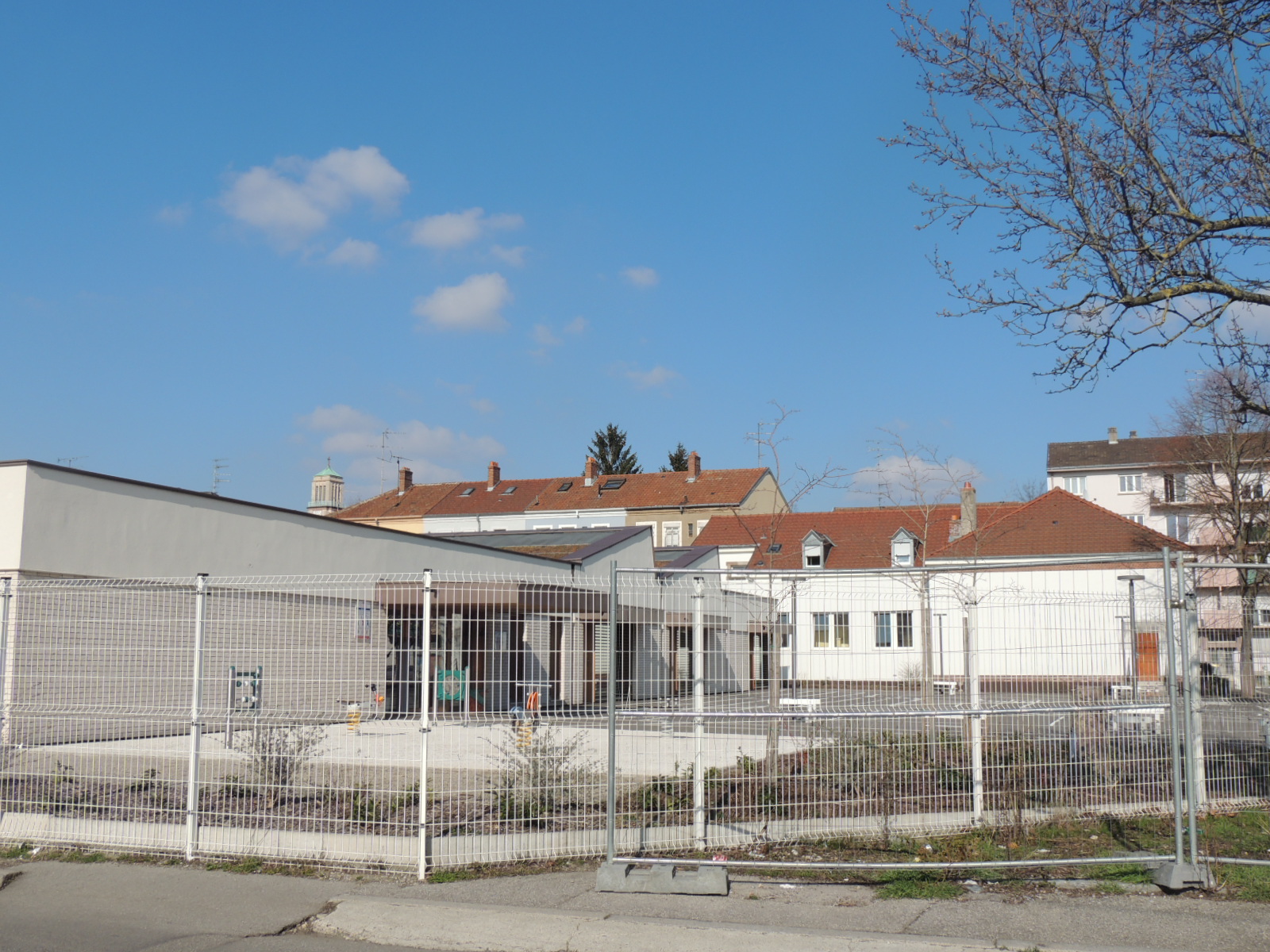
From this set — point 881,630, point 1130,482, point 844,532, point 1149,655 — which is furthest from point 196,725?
point 1130,482

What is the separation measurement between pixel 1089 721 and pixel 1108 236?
Result: 430cm

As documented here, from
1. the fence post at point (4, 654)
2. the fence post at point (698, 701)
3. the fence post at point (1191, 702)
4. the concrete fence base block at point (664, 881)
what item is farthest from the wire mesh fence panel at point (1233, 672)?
the fence post at point (4, 654)

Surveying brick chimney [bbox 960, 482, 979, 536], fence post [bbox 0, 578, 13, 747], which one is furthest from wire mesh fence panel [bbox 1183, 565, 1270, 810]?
brick chimney [bbox 960, 482, 979, 536]

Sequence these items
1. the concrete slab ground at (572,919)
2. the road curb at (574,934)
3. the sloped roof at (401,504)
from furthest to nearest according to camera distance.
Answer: the sloped roof at (401,504)
the concrete slab ground at (572,919)
the road curb at (574,934)

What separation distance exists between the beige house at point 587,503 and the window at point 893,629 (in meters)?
54.1

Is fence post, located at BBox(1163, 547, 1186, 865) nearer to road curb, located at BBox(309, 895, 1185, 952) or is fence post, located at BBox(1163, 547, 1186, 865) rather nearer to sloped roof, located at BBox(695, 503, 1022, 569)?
road curb, located at BBox(309, 895, 1185, 952)

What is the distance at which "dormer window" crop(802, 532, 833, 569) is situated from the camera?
50781mm

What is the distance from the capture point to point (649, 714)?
7.86 m

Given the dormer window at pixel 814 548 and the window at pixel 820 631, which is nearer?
the window at pixel 820 631

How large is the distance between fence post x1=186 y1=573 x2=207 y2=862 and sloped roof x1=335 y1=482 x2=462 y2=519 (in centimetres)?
6243

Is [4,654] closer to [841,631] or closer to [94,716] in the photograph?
[94,716]

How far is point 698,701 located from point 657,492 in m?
59.7

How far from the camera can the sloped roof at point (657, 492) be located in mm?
66000

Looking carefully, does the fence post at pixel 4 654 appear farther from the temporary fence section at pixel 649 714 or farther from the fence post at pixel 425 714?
the fence post at pixel 425 714
